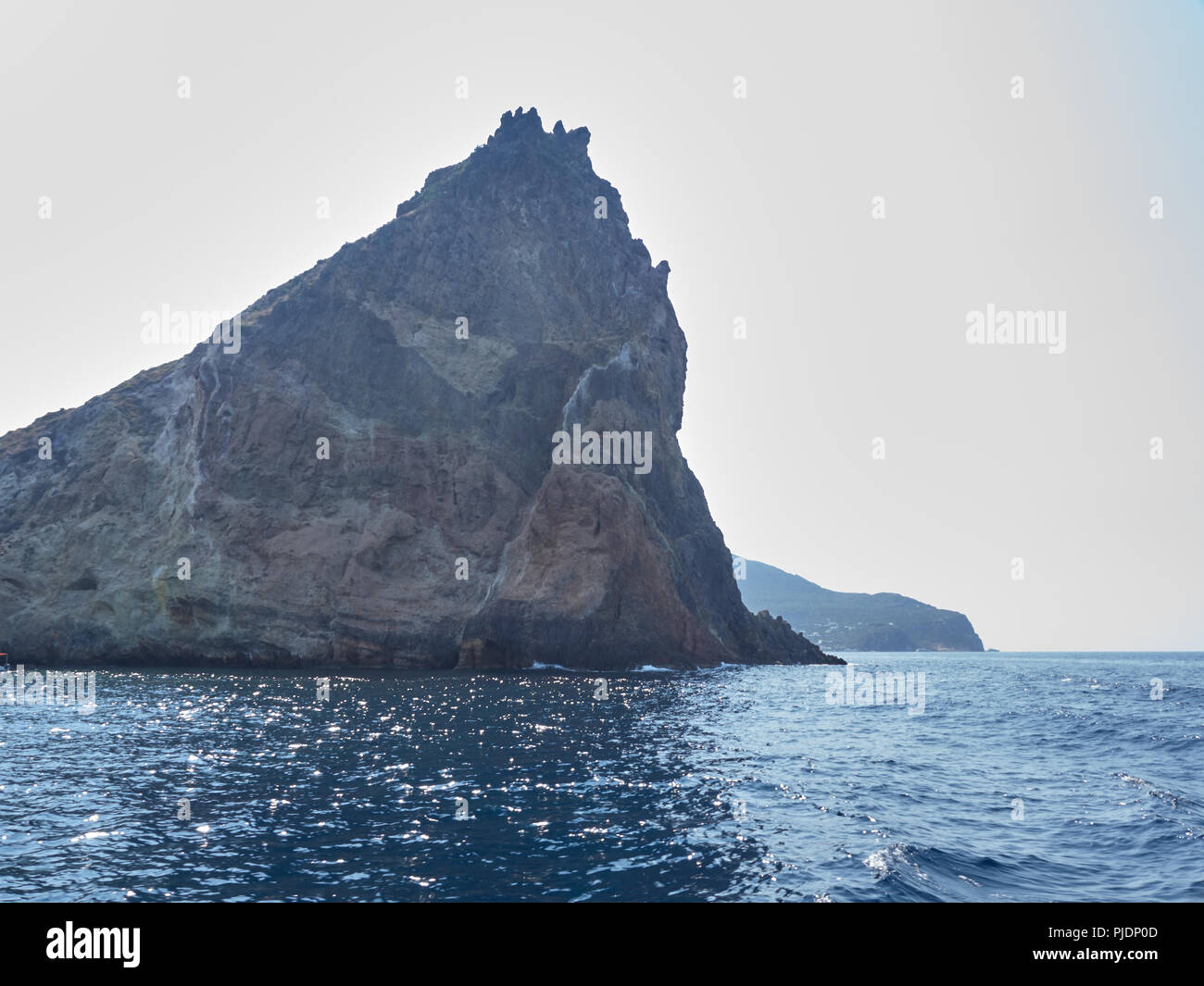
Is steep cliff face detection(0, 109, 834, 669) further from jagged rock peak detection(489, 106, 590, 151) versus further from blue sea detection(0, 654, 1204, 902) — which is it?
blue sea detection(0, 654, 1204, 902)

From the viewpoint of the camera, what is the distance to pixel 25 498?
8138 cm

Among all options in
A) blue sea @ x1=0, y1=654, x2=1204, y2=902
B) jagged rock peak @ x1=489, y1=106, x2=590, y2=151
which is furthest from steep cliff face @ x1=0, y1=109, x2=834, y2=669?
blue sea @ x1=0, y1=654, x2=1204, y2=902

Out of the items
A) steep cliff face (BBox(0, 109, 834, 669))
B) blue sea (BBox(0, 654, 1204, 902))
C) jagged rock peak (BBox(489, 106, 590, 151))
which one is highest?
jagged rock peak (BBox(489, 106, 590, 151))

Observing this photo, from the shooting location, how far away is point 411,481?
272 ft

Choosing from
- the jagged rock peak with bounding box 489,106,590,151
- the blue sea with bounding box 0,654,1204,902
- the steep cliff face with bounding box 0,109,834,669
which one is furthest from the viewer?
the jagged rock peak with bounding box 489,106,590,151

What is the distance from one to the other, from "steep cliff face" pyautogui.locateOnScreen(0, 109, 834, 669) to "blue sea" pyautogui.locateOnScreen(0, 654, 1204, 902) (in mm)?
29771

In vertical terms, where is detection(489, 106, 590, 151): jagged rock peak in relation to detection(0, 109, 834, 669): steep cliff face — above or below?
above

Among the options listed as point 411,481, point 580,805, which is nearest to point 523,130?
point 411,481

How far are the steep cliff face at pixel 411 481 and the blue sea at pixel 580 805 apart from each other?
29771 millimetres

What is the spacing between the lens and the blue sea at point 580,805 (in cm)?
1462

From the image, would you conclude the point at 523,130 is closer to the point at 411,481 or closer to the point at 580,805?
the point at 411,481

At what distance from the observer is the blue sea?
1462cm
